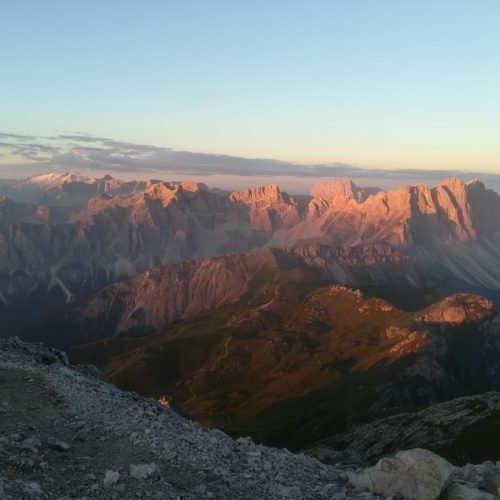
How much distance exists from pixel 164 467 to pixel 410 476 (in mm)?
9812

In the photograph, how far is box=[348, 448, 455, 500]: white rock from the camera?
2101 centimetres

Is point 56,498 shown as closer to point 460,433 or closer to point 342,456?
point 342,456

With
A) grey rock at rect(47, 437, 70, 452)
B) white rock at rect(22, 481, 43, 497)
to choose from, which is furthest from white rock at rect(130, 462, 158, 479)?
grey rock at rect(47, 437, 70, 452)

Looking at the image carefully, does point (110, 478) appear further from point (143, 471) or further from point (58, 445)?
point (58, 445)

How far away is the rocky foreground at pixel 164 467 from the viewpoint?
20625 millimetres

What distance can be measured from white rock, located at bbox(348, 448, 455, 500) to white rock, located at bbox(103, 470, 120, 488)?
31.4 feet

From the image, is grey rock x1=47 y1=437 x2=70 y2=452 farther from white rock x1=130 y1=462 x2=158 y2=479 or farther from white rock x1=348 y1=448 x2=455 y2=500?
white rock x1=348 y1=448 x2=455 y2=500

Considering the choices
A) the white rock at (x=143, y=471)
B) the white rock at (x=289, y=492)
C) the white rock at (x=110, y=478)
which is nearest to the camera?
the white rock at (x=110, y=478)

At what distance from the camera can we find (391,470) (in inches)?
877

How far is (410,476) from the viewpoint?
70.6ft

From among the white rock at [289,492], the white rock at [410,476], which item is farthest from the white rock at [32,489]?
the white rock at [410,476]

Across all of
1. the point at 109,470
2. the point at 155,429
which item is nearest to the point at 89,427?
the point at 155,429

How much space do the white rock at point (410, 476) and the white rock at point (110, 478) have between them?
956 centimetres

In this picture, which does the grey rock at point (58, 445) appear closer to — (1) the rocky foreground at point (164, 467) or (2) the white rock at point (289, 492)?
(1) the rocky foreground at point (164, 467)
